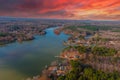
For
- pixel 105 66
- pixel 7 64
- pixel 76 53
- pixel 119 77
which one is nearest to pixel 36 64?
pixel 7 64

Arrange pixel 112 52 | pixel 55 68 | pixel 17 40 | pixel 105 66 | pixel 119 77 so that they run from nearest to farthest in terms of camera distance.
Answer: pixel 119 77 < pixel 105 66 < pixel 55 68 < pixel 112 52 < pixel 17 40

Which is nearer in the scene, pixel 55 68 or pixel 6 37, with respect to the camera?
pixel 55 68

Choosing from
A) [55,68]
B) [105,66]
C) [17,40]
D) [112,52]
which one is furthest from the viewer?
[17,40]

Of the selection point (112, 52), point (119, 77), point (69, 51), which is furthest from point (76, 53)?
point (119, 77)

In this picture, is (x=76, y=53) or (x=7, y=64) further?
(x=76, y=53)

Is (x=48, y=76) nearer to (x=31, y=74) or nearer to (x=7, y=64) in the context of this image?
(x=31, y=74)

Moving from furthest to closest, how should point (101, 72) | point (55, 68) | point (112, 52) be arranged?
point (112, 52), point (55, 68), point (101, 72)

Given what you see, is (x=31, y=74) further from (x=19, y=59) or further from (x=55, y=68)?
(x=19, y=59)

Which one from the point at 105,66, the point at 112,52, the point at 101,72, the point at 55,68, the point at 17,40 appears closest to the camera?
the point at 101,72
